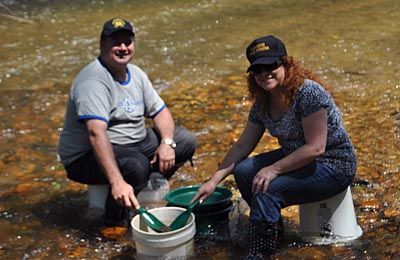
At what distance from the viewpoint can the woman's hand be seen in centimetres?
418

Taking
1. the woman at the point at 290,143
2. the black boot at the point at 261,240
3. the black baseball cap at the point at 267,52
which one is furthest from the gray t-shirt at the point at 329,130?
the black boot at the point at 261,240

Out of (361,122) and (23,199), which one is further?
(361,122)

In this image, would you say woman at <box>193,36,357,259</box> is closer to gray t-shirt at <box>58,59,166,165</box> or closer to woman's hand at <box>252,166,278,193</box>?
woman's hand at <box>252,166,278,193</box>

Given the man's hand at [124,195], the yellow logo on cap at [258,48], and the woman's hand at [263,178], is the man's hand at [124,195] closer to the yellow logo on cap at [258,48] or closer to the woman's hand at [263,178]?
the woman's hand at [263,178]

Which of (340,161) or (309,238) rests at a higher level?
(340,161)

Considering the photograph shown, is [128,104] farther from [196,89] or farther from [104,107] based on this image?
[196,89]

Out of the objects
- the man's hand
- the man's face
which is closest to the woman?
the man's hand

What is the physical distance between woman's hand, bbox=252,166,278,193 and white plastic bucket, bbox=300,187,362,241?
1.10ft

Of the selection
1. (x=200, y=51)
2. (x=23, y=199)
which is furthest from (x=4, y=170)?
(x=200, y=51)

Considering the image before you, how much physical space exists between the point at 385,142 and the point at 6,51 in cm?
602

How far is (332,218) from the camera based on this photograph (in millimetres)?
4344

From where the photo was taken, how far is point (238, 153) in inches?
181

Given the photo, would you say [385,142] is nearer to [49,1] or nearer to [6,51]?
[6,51]

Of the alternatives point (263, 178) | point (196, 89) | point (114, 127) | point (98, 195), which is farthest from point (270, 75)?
point (196, 89)
